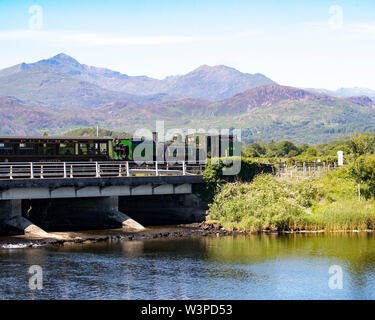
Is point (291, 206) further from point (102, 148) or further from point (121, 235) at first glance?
point (102, 148)

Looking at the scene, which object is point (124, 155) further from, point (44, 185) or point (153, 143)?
point (44, 185)

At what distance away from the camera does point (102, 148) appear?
5034cm

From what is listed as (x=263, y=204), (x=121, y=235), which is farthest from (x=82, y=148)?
(x=263, y=204)

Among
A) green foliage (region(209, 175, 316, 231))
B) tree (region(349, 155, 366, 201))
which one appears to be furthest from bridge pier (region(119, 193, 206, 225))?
tree (region(349, 155, 366, 201))

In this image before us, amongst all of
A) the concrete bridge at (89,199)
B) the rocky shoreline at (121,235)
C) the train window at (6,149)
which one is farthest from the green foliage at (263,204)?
the train window at (6,149)

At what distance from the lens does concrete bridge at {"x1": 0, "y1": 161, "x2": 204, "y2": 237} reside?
38500 mm

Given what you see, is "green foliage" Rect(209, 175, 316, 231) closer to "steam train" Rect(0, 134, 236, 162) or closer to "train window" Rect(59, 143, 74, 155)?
"steam train" Rect(0, 134, 236, 162)

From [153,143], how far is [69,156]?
10685mm

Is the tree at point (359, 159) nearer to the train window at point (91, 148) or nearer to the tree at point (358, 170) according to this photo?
the tree at point (358, 170)

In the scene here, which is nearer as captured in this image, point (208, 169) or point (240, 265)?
point (240, 265)

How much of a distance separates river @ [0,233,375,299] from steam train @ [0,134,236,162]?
14497mm

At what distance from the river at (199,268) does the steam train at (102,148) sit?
571 inches
